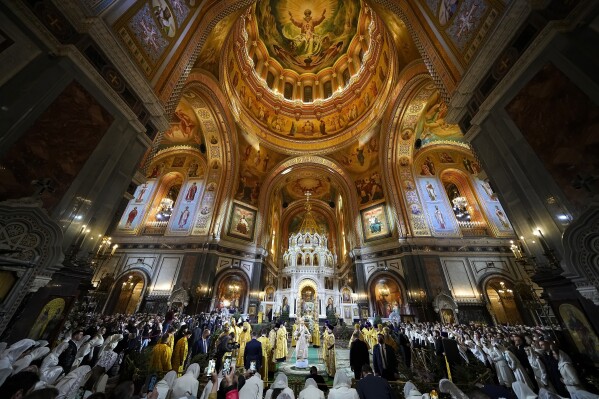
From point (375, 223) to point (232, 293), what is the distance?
37.9ft

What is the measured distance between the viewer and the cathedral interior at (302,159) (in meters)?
3.87

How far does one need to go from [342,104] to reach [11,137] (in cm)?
1941

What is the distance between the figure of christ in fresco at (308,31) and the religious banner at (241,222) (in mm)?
15959

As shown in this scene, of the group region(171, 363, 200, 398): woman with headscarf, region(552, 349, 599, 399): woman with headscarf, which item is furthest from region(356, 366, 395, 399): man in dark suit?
region(552, 349, 599, 399): woman with headscarf

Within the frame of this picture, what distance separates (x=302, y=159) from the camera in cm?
1964

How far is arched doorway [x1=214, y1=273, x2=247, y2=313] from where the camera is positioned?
13945mm

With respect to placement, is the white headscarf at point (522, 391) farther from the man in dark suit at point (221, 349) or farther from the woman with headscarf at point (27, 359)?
the woman with headscarf at point (27, 359)

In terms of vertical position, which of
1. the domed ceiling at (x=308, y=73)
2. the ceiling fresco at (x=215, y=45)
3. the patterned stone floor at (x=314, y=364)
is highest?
→ the domed ceiling at (x=308, y=73)

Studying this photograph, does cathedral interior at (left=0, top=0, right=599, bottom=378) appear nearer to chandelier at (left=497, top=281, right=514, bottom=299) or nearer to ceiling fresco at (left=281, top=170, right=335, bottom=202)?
chandelier at (left=497, top=281, right=514, bottom=299)

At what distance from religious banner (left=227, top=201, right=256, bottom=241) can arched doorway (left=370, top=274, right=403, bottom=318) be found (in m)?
9.77

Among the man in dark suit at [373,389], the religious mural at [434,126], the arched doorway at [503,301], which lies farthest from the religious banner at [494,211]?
the man in dark suit at [373,389]

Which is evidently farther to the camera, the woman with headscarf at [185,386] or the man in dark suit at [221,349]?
the man in dark suit at [221,349]

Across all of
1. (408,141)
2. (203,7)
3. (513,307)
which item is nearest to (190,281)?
(203,7)

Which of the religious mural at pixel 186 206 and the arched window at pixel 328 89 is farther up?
the arched window at pixel 328 89
